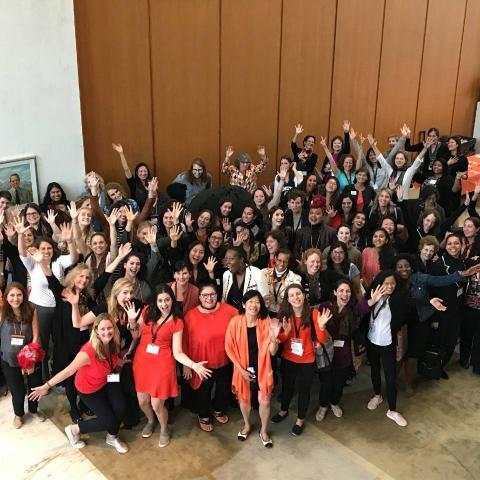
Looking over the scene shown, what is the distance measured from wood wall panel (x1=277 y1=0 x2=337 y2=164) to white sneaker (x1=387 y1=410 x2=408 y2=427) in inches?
241

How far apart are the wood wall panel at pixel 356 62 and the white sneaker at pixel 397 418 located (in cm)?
699

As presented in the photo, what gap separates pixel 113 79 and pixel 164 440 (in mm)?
4991

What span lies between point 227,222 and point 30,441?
2.94 metres

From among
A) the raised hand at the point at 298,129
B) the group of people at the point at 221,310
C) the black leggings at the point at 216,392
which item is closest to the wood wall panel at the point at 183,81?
the raised hand at the point at 298,129

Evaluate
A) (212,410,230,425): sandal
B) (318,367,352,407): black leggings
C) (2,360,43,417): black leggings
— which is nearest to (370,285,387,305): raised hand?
(318,367,352,407): black leggings

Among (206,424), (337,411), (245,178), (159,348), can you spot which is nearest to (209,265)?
(159,348)

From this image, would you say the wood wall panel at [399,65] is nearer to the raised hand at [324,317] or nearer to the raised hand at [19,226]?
the raised hand at [324,317]

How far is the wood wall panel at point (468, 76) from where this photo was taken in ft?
43.1

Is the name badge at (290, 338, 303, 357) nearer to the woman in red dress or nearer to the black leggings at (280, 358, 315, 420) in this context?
the black leggings at (280, 358, 315, 420)

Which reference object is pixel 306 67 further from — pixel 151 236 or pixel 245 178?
pixel 151 236

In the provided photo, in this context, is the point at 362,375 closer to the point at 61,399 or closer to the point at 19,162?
the point at 61,399

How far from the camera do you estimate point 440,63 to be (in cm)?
1274

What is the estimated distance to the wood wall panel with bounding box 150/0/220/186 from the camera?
7969mm

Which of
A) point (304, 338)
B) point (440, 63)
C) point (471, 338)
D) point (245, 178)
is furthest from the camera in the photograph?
point (440, 63)
